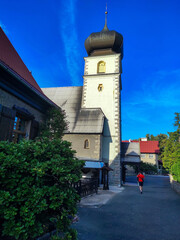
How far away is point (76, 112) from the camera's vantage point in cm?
1986

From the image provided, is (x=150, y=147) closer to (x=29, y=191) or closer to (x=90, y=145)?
(x=90, y=145)

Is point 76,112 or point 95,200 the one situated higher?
point 76,112

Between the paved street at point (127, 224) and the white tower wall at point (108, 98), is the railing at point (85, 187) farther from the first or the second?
the white tower wall at point (108, 98)

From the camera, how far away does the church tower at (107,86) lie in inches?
722

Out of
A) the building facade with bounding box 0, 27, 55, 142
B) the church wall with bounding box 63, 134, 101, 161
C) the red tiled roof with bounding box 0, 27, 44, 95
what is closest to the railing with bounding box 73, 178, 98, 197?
the building facade with bounding box 0, 27, 55, 142

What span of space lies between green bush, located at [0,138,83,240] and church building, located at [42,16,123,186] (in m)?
12.1

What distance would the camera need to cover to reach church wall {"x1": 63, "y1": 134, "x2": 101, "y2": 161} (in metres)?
17.0

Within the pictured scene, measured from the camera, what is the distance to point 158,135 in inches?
2527

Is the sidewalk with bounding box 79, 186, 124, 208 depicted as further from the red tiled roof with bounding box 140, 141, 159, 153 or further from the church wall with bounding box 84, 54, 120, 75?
the red tiled roof with bounding box 140, 141, 159, 153

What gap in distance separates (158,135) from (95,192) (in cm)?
5776

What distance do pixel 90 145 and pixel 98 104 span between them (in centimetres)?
551

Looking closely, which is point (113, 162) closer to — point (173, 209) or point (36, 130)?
point (173, 209)

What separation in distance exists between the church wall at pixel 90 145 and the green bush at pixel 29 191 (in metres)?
12.9

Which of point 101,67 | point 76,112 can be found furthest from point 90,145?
point 101,67
